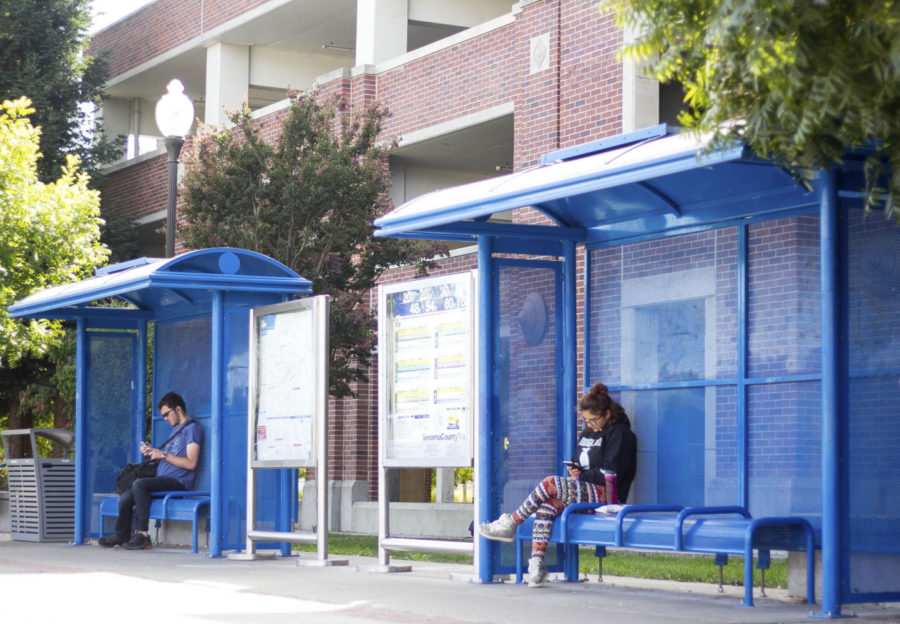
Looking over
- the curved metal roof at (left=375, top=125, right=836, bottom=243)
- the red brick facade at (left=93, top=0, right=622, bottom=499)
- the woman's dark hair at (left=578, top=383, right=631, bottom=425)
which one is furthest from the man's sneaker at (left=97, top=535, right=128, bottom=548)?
the woman's dark hair at (left=578, top=383, right=631, bottom=425)

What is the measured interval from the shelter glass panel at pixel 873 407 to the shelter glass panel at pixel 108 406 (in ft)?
30.5

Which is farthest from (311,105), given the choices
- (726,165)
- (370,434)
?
(726,165)

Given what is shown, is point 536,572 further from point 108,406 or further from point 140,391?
point 108,406

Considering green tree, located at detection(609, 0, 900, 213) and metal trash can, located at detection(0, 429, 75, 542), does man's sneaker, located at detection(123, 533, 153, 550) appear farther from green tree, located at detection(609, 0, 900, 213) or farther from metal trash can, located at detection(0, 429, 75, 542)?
green tree, located at detection(609, 0, 900, 213)

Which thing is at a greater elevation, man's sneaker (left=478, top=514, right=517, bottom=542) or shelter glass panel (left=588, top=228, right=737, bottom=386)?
shelter glass panel (left=588, top=228, right=737, bottom=386)

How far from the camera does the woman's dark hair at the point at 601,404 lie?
10.3m

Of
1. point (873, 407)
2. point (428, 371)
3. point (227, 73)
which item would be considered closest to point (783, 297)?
point (873, 407)

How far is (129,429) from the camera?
1592 cm

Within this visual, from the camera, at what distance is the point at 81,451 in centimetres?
1543

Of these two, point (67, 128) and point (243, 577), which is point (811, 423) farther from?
point (67, 128)

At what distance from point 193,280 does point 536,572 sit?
14.4 ft

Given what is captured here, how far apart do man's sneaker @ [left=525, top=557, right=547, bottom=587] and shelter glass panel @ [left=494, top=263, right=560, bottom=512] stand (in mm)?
584

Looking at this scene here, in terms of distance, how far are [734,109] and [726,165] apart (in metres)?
2.20

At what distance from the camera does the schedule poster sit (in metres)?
10.9
